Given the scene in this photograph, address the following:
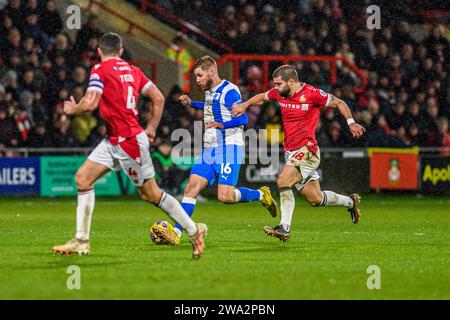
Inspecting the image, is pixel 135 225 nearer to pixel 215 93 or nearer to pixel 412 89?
pixel 215 93

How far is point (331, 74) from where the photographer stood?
2741cm

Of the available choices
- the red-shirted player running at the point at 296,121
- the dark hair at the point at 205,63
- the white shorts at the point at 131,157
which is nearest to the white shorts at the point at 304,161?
the red-shirted player running at the point at 296,121

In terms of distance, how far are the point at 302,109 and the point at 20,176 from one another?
1141 centimetres

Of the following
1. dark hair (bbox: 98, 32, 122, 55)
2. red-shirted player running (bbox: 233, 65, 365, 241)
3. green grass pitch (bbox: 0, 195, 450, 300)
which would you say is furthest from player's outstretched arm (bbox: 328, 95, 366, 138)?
dark hair (bbox: 98, 32, 122, 55)

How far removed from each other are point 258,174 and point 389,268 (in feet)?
46.0

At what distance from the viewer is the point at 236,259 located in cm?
1108

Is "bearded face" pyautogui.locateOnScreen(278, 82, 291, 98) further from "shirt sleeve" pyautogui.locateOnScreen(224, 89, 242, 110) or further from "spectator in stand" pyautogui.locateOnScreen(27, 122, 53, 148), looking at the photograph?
"spectator in stand" pyautogui.locateOnScreen(27, 122, 53, 148)

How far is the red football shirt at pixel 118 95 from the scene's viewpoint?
10.8 metres

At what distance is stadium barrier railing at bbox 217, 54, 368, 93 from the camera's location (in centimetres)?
2645

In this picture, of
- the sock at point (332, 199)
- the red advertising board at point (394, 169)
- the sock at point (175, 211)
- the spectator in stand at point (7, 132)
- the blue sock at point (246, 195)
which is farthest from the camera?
the red advertising board at point (394, 169)

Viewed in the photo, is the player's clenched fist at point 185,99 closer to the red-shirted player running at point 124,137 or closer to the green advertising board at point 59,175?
the red-shirted player running at point 124,137

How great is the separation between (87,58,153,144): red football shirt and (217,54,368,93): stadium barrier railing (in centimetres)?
1527

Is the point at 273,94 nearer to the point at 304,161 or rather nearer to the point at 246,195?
the point at 304,161

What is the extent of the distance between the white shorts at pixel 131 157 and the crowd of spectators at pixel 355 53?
1461 centimetres
